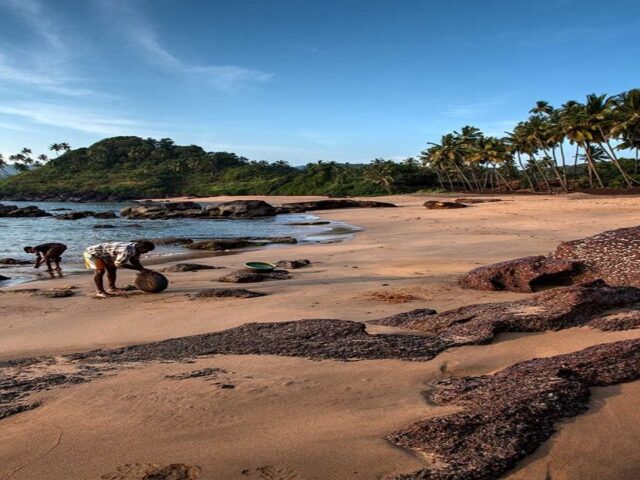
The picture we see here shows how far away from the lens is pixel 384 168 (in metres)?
86.2

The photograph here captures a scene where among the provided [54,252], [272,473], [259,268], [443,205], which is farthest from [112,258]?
[443,205]

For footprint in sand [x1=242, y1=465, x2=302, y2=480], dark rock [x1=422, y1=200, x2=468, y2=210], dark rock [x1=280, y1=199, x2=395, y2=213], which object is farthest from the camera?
dark rock [x1=280, y1=199, x2=395, y2=213]

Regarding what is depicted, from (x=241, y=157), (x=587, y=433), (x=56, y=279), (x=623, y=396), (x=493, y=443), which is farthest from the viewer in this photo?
(x=241, y=157)

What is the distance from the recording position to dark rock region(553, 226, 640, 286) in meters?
7.40

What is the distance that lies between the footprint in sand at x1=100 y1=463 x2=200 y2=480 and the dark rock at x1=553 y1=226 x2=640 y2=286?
652 cm

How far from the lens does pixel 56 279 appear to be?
565 inches

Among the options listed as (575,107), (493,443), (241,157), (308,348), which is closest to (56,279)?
(308,348)

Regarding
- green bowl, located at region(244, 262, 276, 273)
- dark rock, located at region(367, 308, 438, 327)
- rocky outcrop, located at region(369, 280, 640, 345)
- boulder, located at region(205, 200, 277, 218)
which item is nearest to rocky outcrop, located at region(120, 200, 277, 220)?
boulder, located at region(205, 200, 277, 218)

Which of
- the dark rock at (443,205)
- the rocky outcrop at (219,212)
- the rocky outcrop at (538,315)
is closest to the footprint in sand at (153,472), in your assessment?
the rocky outcrop at (538,315)

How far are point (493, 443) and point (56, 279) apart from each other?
45.7 ft

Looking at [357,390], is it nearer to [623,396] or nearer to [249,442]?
[249,442]

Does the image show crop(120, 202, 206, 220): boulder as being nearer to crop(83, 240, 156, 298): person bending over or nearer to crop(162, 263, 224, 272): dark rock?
crop(162, 263, 224, 272): dark rock

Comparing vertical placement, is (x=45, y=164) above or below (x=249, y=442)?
above

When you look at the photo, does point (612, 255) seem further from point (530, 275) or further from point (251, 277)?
point (251, 277)
